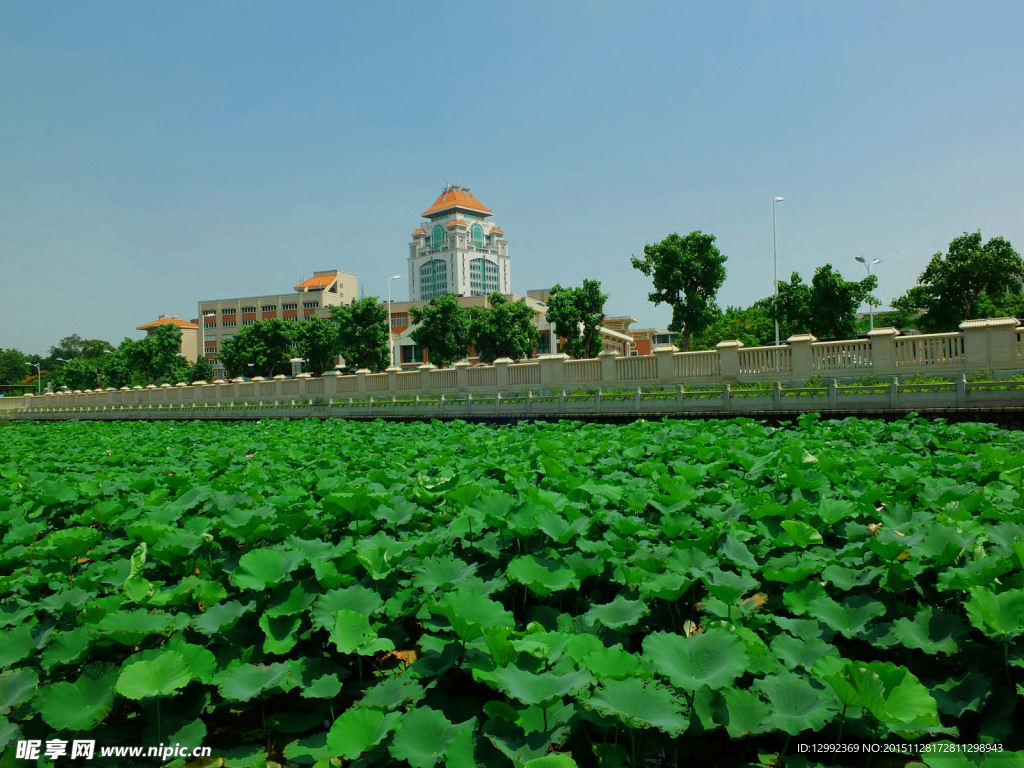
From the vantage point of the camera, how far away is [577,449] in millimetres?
7199

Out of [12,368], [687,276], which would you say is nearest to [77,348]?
[12,368]

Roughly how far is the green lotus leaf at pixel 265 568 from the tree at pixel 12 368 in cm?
13067

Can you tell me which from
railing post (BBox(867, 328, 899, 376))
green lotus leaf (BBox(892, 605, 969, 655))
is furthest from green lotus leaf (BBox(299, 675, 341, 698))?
railing post (BBox(867, 328, 899, 376))

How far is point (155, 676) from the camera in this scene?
2.24 m

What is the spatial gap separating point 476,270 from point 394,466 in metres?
140

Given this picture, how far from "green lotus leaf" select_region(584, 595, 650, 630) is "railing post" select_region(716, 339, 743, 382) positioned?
18852 millimetres

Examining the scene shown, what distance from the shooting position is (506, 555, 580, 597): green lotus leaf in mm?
2728

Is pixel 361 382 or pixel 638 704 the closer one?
pixel 638 704

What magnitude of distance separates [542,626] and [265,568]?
50.9 inches

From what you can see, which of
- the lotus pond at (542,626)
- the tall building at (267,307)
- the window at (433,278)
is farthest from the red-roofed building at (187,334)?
the lotus pond at (542,626)

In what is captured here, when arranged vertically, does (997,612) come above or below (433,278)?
below

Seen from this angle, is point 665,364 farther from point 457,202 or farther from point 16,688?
point 457,202

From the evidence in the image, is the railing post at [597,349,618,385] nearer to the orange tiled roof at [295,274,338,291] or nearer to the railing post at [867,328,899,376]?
the railing post at [867,328,899,376]

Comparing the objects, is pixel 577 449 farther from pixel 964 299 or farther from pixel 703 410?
pixel 964 299
